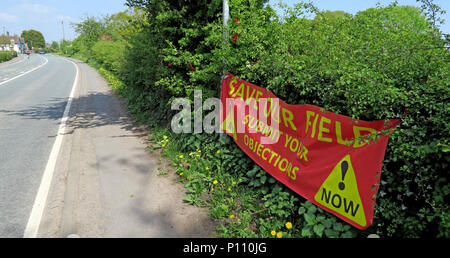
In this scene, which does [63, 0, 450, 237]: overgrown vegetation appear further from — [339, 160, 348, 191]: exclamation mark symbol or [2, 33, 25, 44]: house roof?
[2, 33, 25, 44]: house roof

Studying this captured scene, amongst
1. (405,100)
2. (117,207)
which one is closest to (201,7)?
(117,207)

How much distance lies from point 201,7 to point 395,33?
3994 mm

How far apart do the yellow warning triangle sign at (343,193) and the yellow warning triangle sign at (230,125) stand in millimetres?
2086

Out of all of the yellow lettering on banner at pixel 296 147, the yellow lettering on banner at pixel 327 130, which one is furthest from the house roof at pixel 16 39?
the yellow lettering on banner at pixel 327 130

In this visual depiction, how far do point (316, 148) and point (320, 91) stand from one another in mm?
670

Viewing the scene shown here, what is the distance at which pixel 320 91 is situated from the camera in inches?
127

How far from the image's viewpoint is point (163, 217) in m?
3.74

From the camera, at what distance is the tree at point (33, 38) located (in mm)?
134375

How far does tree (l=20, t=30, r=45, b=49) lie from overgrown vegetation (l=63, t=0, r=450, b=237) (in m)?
161

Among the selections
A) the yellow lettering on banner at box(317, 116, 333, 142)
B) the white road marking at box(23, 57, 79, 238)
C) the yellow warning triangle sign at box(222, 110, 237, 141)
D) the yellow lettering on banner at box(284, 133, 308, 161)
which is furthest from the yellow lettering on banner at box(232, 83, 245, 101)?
the white road marking at box(23, 57, 79, 238)

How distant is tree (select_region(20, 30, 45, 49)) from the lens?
134 metres

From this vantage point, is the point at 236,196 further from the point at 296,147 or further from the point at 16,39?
the point at 16,39

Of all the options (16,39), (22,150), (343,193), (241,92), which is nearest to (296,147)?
(343,193)
